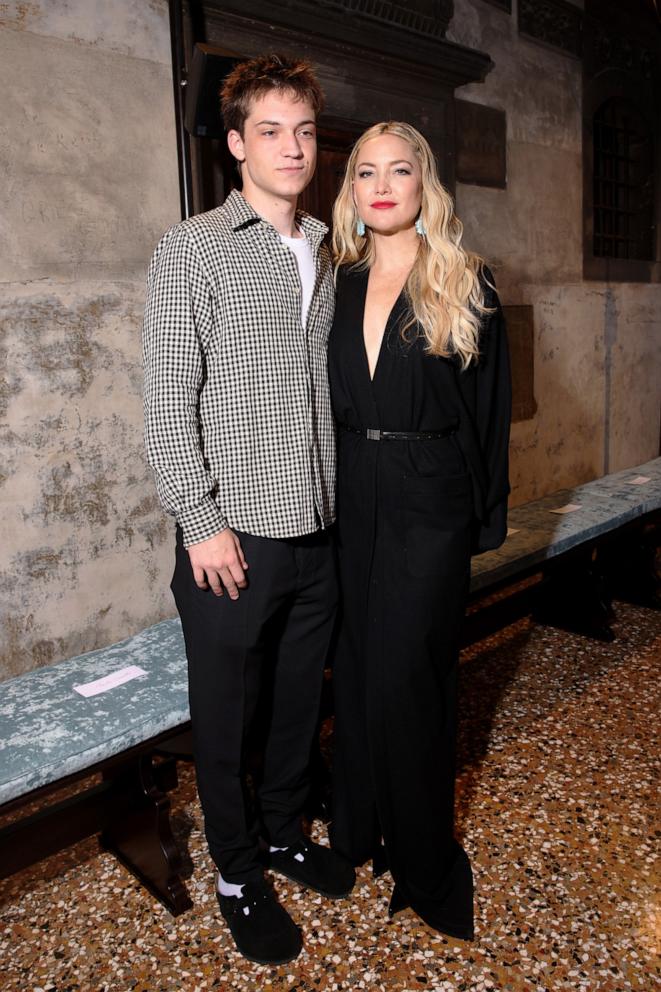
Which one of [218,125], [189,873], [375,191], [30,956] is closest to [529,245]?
[218,125]

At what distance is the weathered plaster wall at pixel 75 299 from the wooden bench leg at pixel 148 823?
752mm

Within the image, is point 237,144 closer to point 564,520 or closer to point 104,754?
point 104,754

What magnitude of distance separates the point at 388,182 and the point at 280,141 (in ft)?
1.06

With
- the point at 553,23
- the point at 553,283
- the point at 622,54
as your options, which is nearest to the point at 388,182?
the point at 553,283

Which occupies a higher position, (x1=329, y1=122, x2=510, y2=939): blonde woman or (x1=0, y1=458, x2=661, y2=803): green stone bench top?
(x1=329, y1=122, x2=510, y2=939): blonde woman

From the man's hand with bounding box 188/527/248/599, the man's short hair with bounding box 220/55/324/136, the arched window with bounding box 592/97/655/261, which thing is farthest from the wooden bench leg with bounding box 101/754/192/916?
the arched window with bounding box 592/97/655/261

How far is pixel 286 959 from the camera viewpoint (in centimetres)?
225

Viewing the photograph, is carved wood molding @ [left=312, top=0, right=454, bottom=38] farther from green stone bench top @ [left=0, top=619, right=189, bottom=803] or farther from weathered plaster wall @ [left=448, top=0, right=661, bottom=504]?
green stone bench top @ [left=0, top=619, right=189, bottom=803]

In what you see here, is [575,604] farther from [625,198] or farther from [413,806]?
[625,198]

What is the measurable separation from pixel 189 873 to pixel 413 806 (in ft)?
2.81

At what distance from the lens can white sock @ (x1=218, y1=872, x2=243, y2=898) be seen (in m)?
2.38

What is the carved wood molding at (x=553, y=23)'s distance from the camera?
198 inches

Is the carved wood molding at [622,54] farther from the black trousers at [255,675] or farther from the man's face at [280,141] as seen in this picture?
the black trousers at [255,675]

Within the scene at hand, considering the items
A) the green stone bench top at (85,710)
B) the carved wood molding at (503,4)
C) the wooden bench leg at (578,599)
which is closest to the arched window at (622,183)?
the carved wood molding at (503,4)
